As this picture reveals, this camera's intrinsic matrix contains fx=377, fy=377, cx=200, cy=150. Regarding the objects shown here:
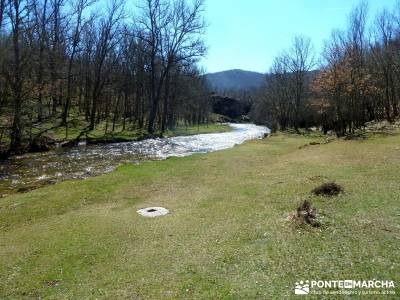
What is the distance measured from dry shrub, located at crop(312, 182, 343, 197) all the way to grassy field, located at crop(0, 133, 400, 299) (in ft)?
1.52

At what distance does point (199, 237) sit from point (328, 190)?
266 inches

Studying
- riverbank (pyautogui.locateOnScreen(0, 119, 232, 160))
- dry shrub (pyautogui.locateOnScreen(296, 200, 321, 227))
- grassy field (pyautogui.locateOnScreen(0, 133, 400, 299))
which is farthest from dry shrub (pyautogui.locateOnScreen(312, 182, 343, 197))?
riverbank (pyautogui.locateOnScreen(0, 119, 232, 160))

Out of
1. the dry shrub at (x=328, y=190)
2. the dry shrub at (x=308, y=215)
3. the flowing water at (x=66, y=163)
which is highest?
the dry shrub at (x=328, y=190)

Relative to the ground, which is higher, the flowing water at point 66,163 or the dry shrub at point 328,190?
the dry shrub at point 328,190

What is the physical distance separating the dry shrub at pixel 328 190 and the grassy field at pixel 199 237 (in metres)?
0.46

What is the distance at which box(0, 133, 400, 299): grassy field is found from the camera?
9391 millimetres

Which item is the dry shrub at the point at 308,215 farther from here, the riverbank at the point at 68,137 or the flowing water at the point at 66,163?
the riverbank at the point at 68,137

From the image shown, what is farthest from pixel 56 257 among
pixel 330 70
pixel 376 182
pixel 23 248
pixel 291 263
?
pixel 330 70

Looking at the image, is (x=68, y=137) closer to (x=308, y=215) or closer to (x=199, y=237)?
(x=199, y=237)

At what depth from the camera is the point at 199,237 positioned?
1239cm

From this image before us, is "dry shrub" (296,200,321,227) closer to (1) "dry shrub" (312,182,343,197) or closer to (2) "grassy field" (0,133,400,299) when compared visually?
(2) "grassy field" (0,133,400,299)

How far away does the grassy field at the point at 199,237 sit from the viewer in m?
9.39

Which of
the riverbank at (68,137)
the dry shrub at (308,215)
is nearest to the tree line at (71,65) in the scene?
the riverbank at (68,137)

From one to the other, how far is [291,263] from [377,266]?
2.08 m
